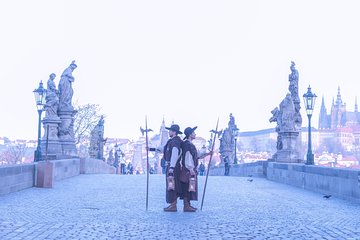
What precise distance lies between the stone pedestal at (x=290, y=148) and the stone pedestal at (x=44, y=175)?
13334mm

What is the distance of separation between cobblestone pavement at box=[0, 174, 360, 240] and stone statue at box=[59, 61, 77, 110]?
12.5 metres

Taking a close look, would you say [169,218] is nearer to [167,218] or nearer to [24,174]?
[167,218]

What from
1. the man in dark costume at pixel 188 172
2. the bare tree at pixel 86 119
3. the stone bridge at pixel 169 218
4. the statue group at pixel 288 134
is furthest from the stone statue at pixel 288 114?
the bare tree at pixel 86 119

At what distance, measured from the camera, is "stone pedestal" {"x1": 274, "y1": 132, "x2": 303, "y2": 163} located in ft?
89.3

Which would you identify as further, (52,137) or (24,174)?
(52,137)

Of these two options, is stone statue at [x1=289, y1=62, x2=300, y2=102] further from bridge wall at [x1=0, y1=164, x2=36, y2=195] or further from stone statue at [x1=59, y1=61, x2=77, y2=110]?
bridge wall at [x1=0, y1=164, x2=36, y2=195]

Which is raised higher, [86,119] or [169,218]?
[86,119]

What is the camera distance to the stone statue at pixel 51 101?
83.9 feet

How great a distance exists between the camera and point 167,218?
32.6ft

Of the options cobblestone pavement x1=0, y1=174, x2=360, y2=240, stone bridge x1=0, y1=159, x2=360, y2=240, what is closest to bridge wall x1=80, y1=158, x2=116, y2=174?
stone bridge x1=0, y1=159, x2=360, y2=240

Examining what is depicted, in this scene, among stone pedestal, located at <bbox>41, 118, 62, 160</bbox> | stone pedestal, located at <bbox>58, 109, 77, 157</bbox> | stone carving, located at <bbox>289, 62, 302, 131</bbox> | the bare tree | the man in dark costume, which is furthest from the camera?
the bare tree

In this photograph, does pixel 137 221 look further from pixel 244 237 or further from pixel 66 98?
pixel 66 98

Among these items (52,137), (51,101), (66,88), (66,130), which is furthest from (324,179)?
(66,88)

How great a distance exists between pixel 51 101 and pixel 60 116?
3.47 feet
